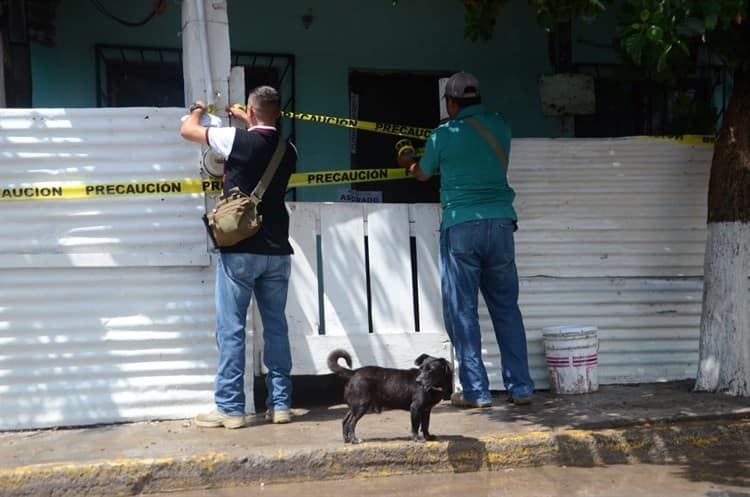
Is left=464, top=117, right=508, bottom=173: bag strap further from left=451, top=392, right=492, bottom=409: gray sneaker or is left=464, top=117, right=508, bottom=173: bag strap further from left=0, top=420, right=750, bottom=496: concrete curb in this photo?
left=0, top=420, right=750, bottom=496: concrete curb

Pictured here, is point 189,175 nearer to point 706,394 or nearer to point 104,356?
point 104,356

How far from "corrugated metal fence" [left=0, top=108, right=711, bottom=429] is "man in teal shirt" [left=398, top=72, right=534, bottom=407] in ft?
1.25

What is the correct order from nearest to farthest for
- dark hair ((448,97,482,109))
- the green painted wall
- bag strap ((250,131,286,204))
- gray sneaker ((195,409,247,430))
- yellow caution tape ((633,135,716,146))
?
1. bag strap ((250,131,286,204))
2. gray sneaker ((195,409,247,430))
3. dark hair ((448,97,482,109))
4. yellow caution tape ((633,135,716,146))
5. the green painted wall

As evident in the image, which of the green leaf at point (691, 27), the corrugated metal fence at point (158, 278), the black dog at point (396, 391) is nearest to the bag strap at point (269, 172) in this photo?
the corrugated metal fence at point (158, 278)

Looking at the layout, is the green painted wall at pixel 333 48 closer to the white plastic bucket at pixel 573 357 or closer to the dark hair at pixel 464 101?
the dark hair at pixel 464 101

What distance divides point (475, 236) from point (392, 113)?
3563 mm

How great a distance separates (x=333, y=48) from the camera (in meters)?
8.31

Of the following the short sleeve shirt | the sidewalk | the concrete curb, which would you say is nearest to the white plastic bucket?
the sidewalk

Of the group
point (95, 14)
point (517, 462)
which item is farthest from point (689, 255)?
point (95, 14)

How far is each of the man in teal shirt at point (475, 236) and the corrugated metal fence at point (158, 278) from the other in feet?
1.25

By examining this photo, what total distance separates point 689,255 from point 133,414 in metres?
3.97

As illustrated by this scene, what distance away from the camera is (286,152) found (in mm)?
5242

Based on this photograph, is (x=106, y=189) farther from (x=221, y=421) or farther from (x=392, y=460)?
(x=392, y=460)

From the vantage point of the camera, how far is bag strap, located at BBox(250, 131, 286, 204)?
5086 millimetres
